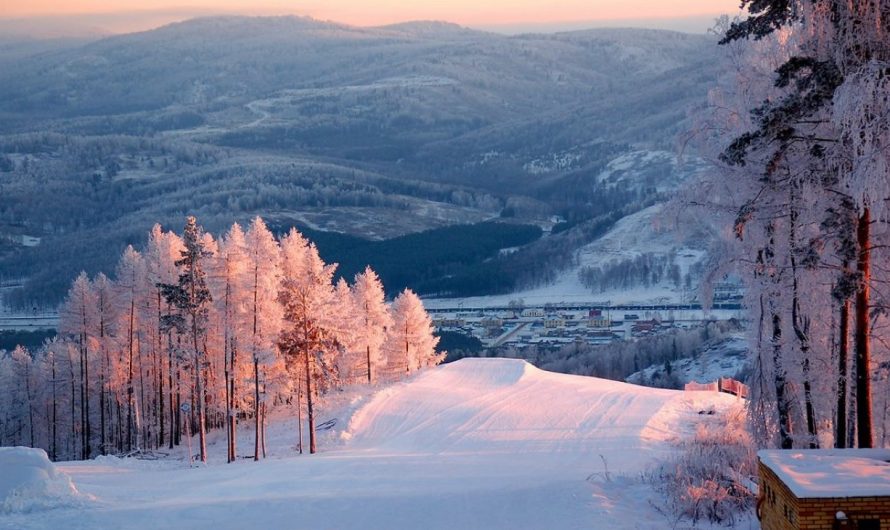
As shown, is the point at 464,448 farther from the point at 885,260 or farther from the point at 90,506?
the point at 885,260

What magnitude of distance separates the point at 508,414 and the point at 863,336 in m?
22.7

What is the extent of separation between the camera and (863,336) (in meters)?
14.3

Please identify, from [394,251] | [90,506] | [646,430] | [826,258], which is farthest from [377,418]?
[394,251]

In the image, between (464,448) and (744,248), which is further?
(464,448)

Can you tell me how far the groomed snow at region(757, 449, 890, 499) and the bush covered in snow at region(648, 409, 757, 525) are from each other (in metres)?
2.58

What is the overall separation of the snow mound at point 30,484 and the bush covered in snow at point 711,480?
10669 millimetres

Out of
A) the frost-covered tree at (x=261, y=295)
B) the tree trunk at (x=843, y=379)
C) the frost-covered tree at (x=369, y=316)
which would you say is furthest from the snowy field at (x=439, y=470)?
the frost-covered tree at (x=261, y=295)

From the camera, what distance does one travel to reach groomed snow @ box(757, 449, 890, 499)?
11383 millimetres

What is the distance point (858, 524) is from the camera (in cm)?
1130

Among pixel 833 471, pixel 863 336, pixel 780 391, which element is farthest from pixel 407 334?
pixel 833 471

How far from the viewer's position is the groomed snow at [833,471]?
11383 millimetres

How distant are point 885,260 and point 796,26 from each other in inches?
154

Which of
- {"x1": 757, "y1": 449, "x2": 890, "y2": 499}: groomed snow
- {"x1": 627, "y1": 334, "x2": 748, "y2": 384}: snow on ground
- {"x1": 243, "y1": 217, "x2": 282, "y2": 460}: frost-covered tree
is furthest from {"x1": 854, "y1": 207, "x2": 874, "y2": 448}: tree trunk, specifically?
{"x1": 627, "y1": 334, "x2": 748, "y2": 384}: snow on ground

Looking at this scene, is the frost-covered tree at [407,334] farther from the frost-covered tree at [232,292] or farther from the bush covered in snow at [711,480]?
the bush covered in snow at [711,480]
